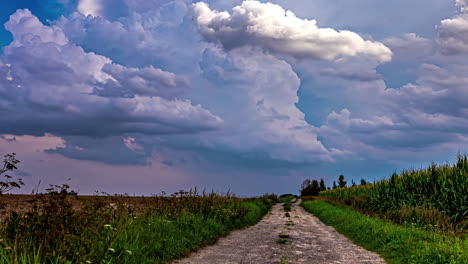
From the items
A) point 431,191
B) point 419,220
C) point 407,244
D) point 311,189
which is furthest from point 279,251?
point 311,189

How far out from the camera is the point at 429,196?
22250mm

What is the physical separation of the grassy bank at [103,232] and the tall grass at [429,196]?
10.5 metres

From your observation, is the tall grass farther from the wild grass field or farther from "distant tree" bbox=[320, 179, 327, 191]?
"distant tree" bbox=[320, 179, 327, 191]

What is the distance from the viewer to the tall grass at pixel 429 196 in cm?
1850

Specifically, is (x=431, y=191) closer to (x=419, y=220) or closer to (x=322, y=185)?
(x=419, y=220)

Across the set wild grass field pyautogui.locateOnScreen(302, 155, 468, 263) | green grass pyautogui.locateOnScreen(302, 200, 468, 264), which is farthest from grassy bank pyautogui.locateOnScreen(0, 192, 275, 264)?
wild grass field pyautogui.locateOnScreen(302, 155, 468, 263)

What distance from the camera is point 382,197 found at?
2784 centimetres

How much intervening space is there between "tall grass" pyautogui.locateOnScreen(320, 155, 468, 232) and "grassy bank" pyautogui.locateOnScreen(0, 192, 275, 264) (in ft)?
34.5

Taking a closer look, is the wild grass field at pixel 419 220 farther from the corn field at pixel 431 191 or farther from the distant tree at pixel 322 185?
the distant tree at pixel 322 185

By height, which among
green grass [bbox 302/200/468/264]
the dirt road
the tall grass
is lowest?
the dirt road

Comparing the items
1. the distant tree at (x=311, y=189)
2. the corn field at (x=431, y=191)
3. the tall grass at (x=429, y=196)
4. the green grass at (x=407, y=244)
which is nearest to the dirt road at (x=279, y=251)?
the green grass at (x=407, y=244)

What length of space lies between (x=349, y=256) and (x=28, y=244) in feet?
31.1

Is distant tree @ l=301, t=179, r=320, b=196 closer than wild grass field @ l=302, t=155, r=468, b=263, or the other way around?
wild grass field @ l=302, t=155, r=468, b=263

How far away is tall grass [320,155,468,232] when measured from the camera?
18498 mm
